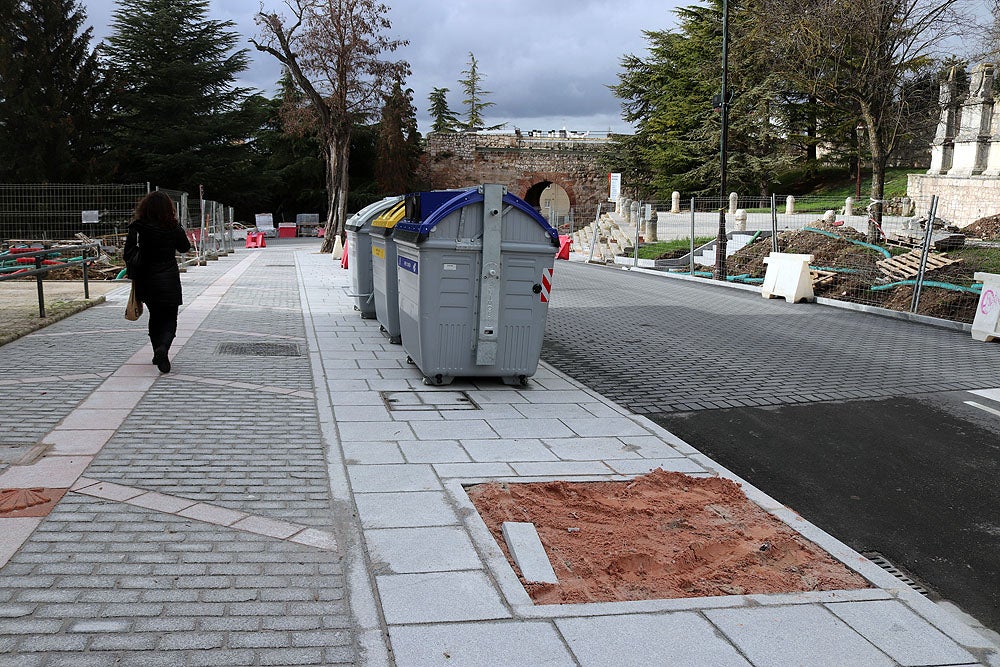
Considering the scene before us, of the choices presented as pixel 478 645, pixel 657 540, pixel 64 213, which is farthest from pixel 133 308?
pixel 64 213

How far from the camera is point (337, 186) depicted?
30.6 meters

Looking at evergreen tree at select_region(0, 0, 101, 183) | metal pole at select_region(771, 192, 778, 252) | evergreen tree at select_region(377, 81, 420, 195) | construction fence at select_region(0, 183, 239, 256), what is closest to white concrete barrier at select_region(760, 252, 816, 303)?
metal pole at select_region(771, 192, 778, 252)

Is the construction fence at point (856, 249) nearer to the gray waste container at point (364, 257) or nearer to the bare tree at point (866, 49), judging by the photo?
the bare tree at point (866, 49)

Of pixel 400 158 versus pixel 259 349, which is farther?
pixel 400 158

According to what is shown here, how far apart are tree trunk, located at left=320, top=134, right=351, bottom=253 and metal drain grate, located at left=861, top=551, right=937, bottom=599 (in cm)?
2646

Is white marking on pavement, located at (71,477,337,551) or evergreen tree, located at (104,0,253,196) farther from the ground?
evergreen tree, located at (104,0,253,196)

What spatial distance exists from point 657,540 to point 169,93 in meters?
51.2

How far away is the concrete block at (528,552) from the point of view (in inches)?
145

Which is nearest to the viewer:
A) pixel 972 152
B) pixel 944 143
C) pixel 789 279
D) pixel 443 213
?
pixel 443 213

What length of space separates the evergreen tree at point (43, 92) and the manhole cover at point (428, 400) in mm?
41198

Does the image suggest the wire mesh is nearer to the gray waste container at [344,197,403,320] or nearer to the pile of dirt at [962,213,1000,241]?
the gray waste container at [344,197,403,320]

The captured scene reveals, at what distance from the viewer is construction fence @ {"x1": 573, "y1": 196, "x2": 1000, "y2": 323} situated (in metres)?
14.3

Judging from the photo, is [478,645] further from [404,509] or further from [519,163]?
[519,163]

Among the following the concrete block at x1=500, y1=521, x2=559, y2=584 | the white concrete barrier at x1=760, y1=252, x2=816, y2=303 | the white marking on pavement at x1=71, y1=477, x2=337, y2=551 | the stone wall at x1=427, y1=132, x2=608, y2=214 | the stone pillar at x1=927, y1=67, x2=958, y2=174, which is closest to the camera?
the concrete block at x1=500, y1=521, x2=559, y2=584
